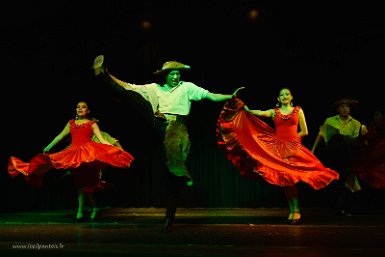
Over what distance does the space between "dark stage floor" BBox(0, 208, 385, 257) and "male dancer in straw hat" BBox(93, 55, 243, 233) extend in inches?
17.3

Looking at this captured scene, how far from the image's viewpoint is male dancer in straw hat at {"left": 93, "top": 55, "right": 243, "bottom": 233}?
15.3 feet

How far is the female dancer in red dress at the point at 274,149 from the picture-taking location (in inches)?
202

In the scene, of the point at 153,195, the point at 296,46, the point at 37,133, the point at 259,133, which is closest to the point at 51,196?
the point at 37,133

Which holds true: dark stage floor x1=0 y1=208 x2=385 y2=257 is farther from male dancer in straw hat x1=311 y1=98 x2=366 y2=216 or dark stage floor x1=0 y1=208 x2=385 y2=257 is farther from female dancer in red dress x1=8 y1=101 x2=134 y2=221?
female dancer in red dress x1=8 y1=101 x2=134 y2=221

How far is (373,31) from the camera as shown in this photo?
6699 mm

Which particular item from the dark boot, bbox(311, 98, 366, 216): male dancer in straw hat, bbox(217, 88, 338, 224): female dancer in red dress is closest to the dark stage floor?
the dark boot

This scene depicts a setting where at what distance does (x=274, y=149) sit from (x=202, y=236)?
1545 mm

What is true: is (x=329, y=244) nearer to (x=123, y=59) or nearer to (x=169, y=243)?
(x=169, y=243)

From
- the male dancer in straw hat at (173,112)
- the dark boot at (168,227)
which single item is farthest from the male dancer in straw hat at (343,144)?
the dark boot at (168,227)

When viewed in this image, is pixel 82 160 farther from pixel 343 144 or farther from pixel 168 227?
pixel 343 144

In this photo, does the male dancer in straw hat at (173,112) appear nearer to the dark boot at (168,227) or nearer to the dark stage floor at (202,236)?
the dark boot at (168,227)

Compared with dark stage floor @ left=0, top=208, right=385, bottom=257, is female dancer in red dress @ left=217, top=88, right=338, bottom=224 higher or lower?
higher

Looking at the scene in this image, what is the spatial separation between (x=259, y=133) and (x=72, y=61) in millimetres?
3460

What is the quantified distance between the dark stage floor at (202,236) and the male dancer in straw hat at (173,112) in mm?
438
